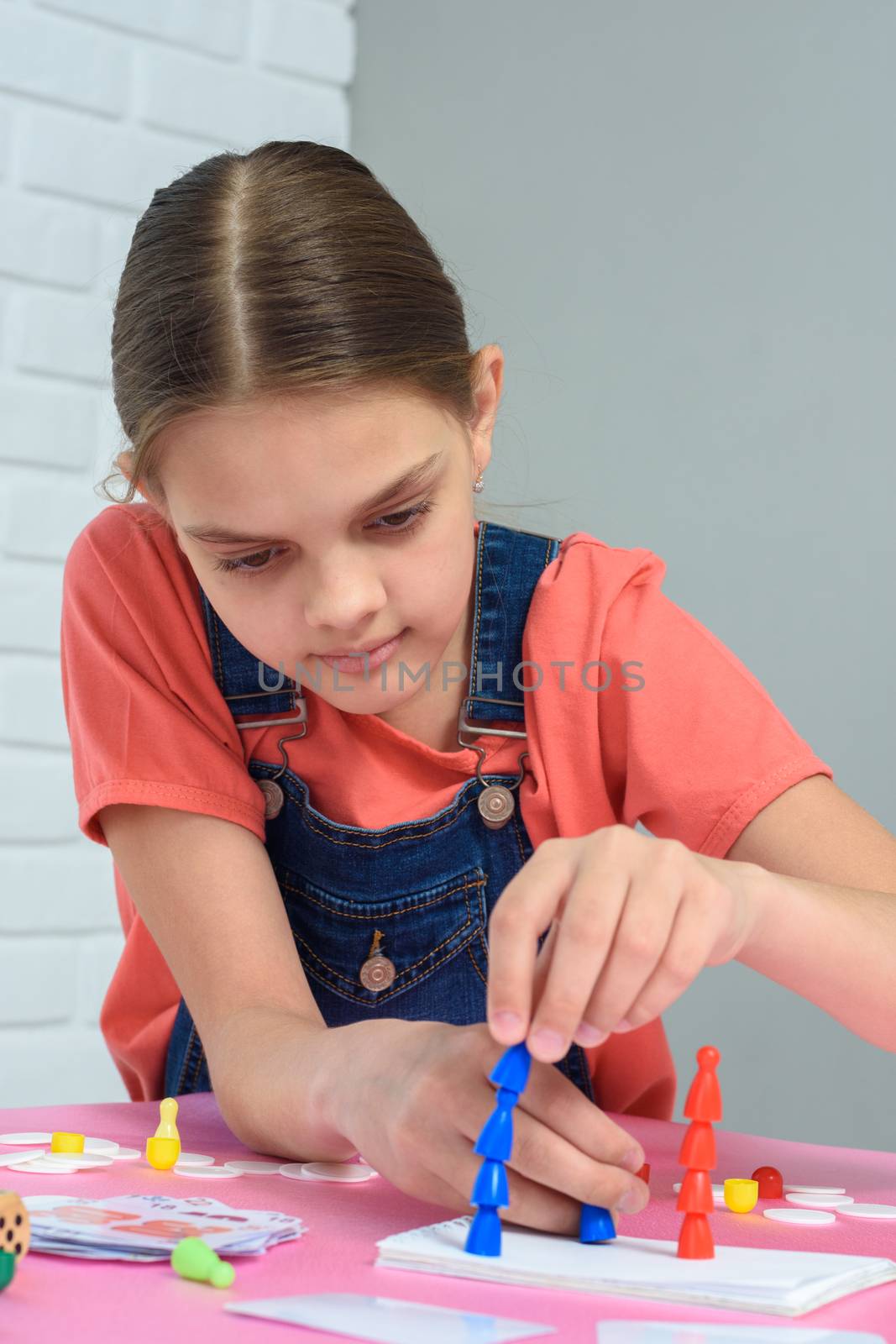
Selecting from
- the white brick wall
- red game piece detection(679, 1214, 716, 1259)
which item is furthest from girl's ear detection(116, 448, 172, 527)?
the white brick wall

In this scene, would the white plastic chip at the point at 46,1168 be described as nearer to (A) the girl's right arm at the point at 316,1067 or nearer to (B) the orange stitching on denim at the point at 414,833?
(A) the girl's right arm at the point at 316,1067

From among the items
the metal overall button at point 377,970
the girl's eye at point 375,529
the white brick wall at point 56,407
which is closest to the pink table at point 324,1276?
the metal overall button at point 377,970

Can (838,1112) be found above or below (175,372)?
below

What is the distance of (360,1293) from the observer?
489 millimetres

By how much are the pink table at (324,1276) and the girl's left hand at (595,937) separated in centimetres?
10

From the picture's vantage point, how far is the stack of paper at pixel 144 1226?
1.69 feet

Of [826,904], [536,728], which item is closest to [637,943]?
[826,904]

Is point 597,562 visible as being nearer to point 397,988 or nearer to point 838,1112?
point 397,988

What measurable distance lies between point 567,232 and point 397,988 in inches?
37.3

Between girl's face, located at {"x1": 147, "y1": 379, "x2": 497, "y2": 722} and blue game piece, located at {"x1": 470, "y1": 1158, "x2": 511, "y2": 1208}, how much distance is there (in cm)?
36

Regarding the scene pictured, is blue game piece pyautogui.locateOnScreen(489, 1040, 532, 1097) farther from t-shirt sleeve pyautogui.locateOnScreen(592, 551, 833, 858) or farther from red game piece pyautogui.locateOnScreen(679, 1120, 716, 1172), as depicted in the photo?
t-shirt sleeve pyautogui.locateOnScreen(592, 551, 833, 858)

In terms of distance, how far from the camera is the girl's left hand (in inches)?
21.9

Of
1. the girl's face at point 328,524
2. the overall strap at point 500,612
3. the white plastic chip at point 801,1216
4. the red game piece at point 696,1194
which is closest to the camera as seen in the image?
the red game piece at point 696,1194

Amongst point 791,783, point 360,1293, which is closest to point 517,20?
point 791,783
